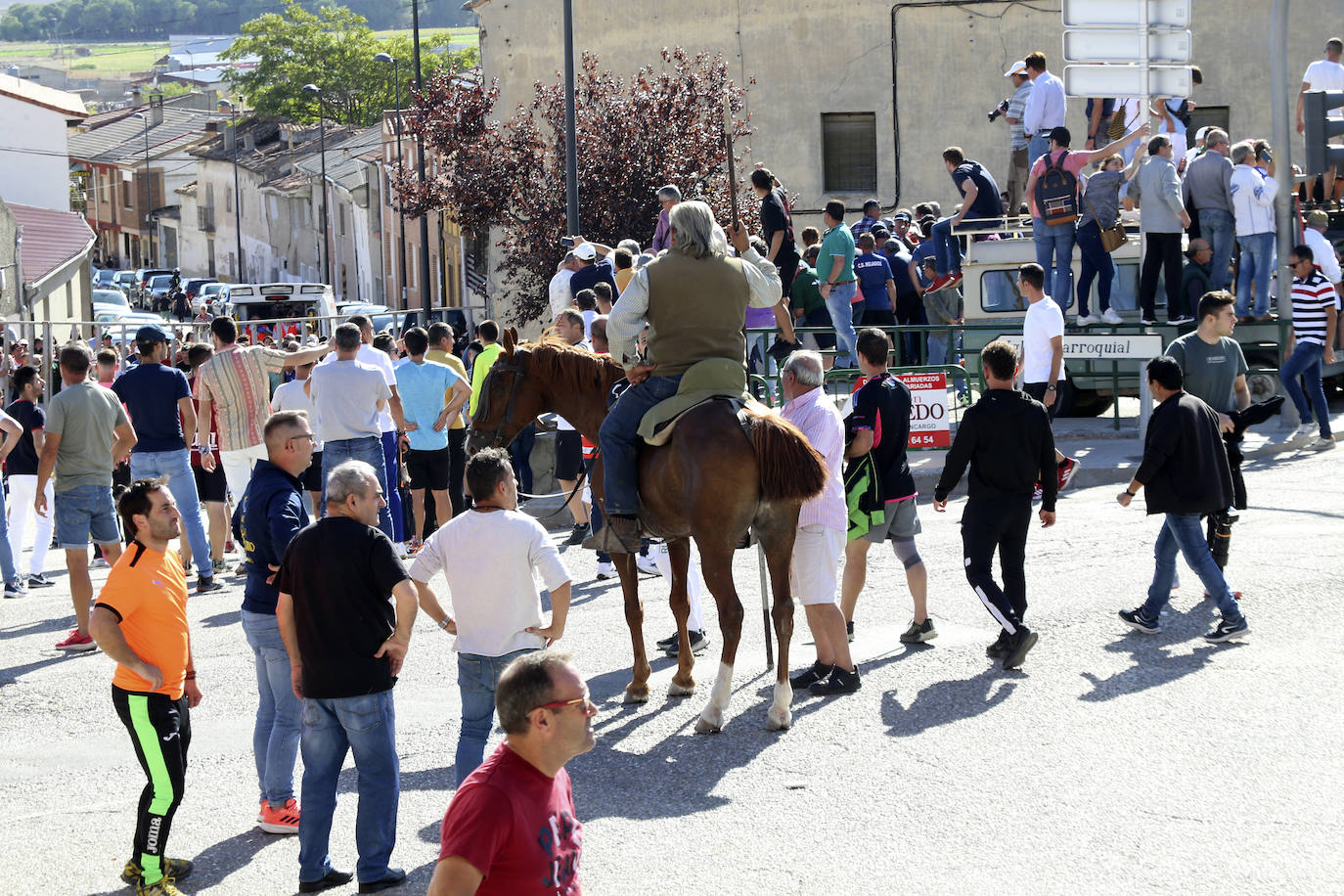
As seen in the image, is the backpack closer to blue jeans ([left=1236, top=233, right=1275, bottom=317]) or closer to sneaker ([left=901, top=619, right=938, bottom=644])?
blue jeans ([left=1236, top=233, right=1275, bottom=317])

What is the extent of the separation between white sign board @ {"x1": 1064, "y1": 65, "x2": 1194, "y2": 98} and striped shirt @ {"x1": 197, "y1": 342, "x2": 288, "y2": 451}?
9780 mm

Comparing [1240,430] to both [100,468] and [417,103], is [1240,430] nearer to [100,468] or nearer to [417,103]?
[100,468]

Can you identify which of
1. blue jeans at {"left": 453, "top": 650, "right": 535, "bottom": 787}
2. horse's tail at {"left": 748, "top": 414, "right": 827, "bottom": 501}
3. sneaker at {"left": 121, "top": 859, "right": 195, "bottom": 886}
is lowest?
sneaker at {"left": 121, "top": 859, "right": 195, "bottom": 886}

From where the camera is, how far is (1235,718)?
25.5 ft

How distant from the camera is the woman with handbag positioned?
16438 mm

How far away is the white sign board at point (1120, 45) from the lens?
1752cm

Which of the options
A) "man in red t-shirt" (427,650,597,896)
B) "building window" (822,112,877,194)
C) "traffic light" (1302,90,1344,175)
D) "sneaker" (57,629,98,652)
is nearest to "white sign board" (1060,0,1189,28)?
"traffic light" (1302,90,1344,175)

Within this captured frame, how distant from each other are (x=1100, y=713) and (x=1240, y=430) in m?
2.92

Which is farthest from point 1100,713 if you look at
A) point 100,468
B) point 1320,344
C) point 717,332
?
point 1320,344

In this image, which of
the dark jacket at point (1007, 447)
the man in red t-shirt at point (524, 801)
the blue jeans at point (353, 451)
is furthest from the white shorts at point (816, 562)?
the man in red t-shirt at point (524, 801)

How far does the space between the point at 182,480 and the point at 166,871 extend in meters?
6.21

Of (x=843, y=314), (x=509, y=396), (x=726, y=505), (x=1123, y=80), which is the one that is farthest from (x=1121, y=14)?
(x=726, y=505)

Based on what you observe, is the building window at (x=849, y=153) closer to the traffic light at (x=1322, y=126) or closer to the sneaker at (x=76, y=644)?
the traffic light at (x=1322, y=126)

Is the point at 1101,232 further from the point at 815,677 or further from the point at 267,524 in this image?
the point at 267,524
